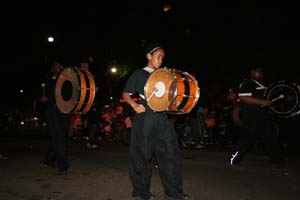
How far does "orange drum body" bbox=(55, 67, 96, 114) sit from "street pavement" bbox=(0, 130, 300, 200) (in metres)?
1.27

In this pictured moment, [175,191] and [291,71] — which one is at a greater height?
[291,71]

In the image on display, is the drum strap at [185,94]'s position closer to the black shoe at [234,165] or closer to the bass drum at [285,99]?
the black shoe at [234,165]

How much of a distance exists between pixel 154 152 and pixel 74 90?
2.99 metres

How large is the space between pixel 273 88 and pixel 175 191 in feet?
16.5

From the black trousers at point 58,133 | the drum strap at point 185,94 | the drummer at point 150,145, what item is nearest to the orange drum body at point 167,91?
the drum strap at point 185,94

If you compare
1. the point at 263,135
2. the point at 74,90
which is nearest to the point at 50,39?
the point at 74,90

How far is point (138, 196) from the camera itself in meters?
5.54

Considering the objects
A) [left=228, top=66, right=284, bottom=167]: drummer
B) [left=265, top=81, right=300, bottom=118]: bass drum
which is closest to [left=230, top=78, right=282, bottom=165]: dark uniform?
[left=228, top=66, right=284, bottom=167]: drummer

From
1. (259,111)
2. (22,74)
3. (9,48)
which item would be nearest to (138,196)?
(259,111)

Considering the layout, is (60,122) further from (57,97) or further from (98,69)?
(98,69)

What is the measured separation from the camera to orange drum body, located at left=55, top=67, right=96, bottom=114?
788cm

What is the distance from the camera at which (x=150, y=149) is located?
216 inches

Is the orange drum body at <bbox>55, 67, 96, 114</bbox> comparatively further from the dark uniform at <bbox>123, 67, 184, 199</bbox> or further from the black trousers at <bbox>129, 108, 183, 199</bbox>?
the black trousers at <bbox>129, 108, 183, 199</bbox>

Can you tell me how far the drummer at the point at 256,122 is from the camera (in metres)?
8.40
